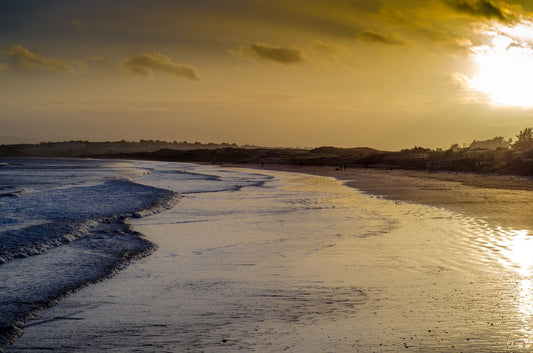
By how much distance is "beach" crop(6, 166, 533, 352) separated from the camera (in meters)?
5.86

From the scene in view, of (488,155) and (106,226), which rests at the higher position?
(488,155)

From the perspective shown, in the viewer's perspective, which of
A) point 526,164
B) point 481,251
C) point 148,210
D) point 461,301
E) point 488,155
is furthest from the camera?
point 488,155

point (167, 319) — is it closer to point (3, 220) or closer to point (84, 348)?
point (84, 348)

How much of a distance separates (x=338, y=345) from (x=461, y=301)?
2.71 metres

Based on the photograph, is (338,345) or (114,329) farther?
(114,329)

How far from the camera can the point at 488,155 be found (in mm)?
54688

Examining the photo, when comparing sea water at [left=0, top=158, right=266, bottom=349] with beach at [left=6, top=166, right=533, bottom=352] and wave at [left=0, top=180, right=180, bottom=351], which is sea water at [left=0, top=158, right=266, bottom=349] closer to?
wave at [left=0, top=180, right=180, bottom=351]

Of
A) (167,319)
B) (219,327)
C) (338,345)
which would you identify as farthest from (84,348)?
(338,345)

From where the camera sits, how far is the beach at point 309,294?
5.86 metres

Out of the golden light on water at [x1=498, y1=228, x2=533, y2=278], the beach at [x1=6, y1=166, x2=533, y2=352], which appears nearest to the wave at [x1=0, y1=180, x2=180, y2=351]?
the beach at [x1=6, y1=166, x2=533, y2=352]

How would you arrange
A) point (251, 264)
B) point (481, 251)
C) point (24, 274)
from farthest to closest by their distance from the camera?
point (481, 251)
point (251, 264)
point (24, 274)

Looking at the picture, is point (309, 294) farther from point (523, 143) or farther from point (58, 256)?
point (523, 143)

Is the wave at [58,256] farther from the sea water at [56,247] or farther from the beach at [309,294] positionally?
the beach at [309,294]

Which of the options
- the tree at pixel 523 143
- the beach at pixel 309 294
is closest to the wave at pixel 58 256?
the beach at pixel 309 294
